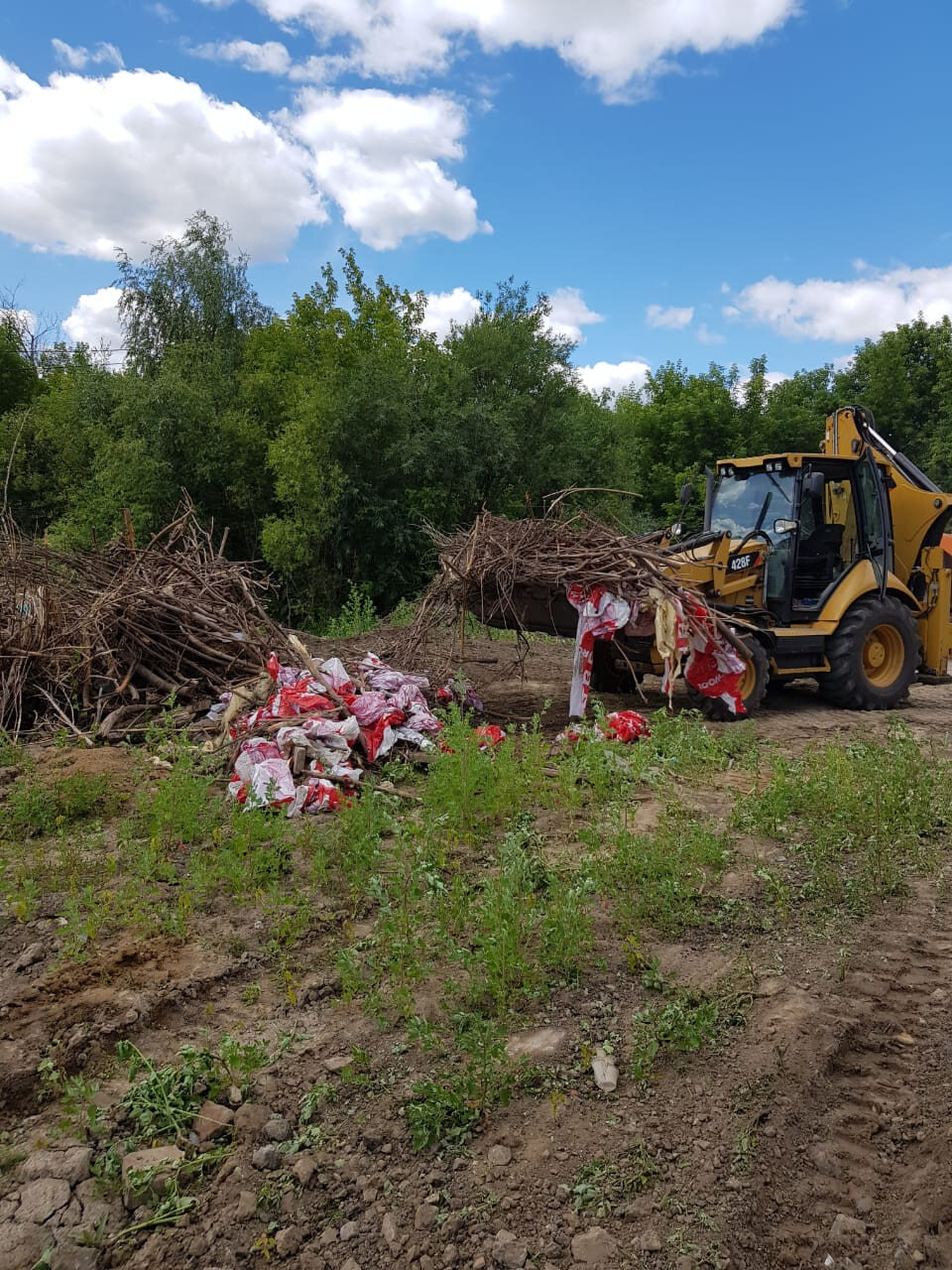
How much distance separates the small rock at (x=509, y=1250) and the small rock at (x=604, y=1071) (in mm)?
665

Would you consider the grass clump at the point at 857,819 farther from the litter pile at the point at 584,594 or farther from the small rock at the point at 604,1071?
the litter pile at the point at 584,594

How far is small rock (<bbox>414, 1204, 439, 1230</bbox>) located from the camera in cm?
243

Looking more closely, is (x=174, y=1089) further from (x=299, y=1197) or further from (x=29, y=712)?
(x=29, y=712)

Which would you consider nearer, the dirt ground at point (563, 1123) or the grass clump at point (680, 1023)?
the dirt ground at point (563, 1123)

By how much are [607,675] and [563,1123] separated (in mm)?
6846

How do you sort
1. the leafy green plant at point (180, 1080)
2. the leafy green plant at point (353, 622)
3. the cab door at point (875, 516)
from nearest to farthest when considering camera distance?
the leafy green plant at point (180, 1080)
the cab door at point (875, 516)
the leafy green plant at point (353, 622)

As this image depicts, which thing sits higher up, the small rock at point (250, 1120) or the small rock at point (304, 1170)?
the small rock at point (250, 1120)

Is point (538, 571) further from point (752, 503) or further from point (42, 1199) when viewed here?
point (42, 1199)

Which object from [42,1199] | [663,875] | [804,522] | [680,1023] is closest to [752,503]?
[804,522]

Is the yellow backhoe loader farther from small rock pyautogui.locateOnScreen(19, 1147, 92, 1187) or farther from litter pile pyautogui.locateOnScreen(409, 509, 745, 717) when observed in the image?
small rock pyautogui.locateOnScreen(19, 1147, 92, 1187)

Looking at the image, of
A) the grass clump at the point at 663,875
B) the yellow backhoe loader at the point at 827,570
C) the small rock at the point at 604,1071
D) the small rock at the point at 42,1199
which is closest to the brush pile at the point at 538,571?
the yellow backhoe loader at the point at 827,570

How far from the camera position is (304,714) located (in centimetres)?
674

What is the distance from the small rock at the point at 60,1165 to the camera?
2.65 m

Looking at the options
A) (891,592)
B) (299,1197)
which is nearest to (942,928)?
(299,1197)
